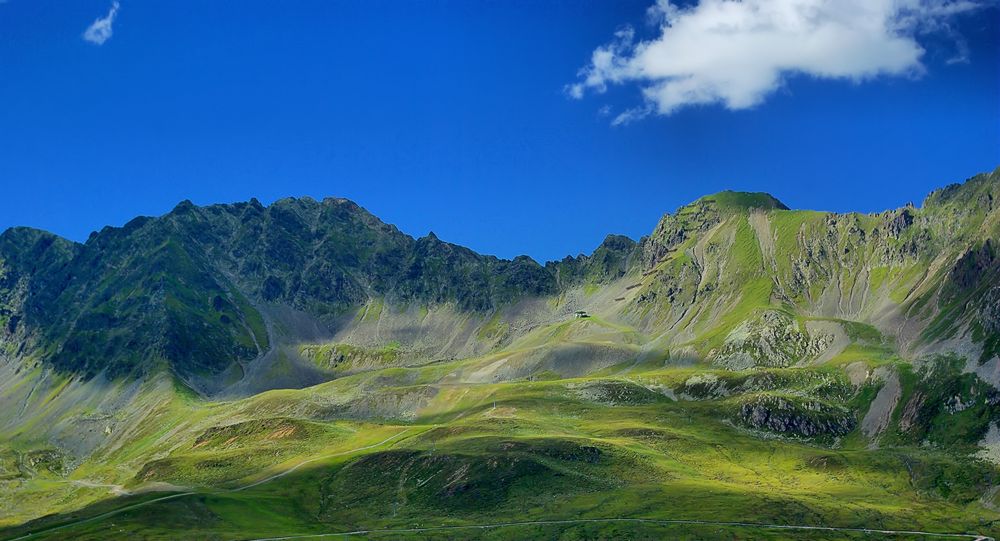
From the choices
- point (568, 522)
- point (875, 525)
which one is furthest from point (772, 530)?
point (568, 522)

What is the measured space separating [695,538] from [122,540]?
123 m

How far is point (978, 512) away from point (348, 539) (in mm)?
146260

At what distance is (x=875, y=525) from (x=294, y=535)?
127m

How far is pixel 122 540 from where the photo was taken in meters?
184

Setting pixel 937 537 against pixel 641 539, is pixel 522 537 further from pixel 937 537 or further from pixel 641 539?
pixel 937 537

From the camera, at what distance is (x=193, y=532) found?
19200 cm

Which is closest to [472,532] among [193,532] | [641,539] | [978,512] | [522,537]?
[522,537]

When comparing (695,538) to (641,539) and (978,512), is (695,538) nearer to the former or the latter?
(641,539)

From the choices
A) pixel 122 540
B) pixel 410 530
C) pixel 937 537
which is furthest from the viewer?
pixel 410 530

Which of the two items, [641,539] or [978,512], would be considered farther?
[978,512]

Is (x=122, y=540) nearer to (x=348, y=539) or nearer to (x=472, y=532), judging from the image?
(x=348, y=539)

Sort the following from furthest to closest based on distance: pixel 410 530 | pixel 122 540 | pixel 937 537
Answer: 1. pixel 410 530
2. pixel 122 540
3. pixel 937 537

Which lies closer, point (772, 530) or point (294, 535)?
point (772, 530)

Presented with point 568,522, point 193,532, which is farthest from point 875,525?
point 193,532
